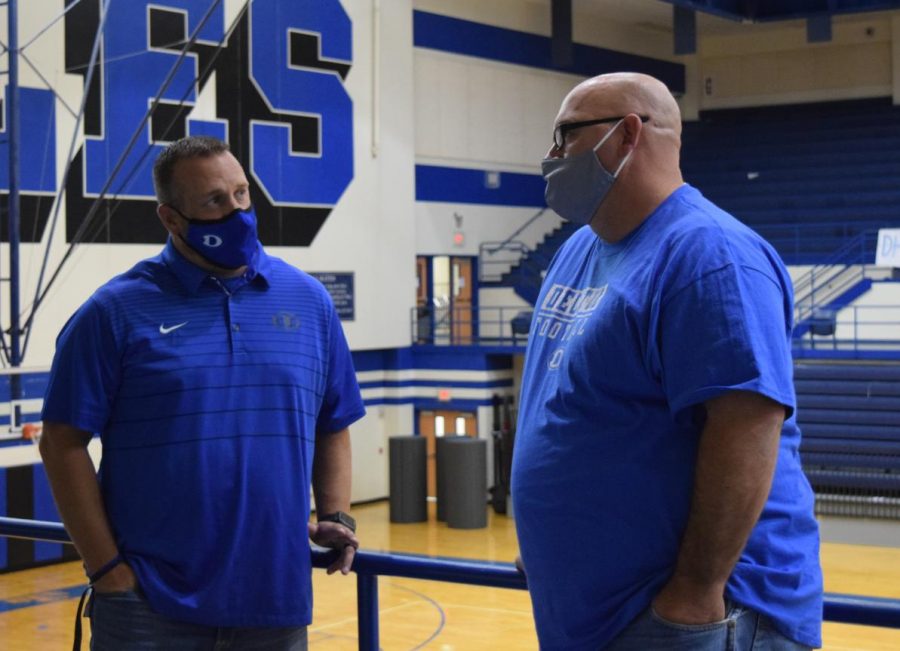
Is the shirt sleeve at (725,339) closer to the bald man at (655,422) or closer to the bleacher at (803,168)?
the bald man at (655,422)

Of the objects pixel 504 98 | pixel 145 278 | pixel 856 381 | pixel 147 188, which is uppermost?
pixel 504 98

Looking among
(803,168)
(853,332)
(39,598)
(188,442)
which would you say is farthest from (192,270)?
(803,168)

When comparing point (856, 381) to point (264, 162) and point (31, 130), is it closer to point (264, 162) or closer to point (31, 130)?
point (264, 162)

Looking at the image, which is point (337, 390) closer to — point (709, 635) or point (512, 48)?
point (709, 635)

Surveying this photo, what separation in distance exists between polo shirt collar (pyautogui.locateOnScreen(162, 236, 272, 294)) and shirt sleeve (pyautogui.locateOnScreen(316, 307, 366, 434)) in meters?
0.20

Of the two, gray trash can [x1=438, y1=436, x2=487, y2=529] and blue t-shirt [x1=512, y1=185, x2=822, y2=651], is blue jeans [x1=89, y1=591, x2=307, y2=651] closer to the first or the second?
blue t-shirt [x1=512, y1=185, x2=822, y2=651]

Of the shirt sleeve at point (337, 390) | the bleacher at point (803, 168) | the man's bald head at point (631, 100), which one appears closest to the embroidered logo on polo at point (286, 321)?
the shirt sleeve at point (337, 390)

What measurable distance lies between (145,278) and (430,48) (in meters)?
20.2

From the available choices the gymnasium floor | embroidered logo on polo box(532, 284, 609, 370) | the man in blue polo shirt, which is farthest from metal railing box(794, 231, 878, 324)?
embroidered logo on polo box(532, 284, 609, 370)

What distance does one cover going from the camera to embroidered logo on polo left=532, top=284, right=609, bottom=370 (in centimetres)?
248

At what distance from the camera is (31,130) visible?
1638 centimetres

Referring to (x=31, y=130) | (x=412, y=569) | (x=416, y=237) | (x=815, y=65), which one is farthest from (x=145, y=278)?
(x=815, y=65)

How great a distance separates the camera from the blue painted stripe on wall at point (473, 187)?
896 inches

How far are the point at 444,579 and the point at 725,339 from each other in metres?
1.00
